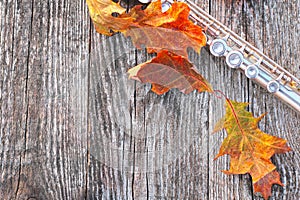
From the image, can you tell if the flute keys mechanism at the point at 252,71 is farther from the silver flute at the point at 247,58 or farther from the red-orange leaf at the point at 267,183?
the red-orange leaf at the point at 267,183

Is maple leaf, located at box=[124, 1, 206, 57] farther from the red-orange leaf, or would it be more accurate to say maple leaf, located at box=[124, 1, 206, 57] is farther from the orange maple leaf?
the red-orange leaf

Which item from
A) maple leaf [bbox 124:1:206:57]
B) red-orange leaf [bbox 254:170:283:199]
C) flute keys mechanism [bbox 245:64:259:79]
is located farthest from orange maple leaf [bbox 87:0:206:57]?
red-orange leaf [bbox 254:170:283:199]

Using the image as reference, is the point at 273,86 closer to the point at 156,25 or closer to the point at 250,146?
the point at 250,146

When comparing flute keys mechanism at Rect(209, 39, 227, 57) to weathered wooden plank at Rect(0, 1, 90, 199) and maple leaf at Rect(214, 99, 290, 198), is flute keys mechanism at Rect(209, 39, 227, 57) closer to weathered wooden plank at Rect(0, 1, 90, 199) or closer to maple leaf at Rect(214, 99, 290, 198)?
maple leaf at Rect(214, 99, 290, 198)

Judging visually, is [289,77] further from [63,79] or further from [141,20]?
[63,79]

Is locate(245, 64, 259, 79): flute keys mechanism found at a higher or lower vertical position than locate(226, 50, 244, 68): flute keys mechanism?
lower

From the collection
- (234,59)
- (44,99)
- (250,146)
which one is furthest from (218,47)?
(44,99)

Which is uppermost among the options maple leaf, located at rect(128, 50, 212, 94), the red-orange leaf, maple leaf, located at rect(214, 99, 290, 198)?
maple leaf, located at rect(128, 50, 212, 94)
